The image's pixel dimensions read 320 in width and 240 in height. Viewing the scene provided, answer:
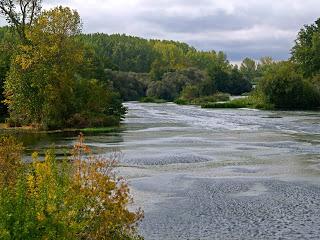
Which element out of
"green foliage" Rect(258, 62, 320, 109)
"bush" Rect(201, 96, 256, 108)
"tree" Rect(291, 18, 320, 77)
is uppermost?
"tree" Rect(291, 18, 320, 77)

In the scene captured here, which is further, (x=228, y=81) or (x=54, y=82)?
(x=228, y=81)

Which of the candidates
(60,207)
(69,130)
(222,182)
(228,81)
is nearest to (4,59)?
(69,130)

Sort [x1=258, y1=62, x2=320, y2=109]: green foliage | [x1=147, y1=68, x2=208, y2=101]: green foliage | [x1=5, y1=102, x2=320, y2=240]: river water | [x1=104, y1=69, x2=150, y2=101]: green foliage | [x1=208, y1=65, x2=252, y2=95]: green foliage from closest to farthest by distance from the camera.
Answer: [x1=5, y1=102, x2=320, y2=240]: river water < [x1=258, y1=62, x2=320, y2=109]: green foliage < [x1=104, y1=69, x2=150, y2=101]: green foliage < [x1=147, y1=68, x2=208, y2=101]: green foliage < [x1=208, y1=65, x2=252, y2=95]: green foliage

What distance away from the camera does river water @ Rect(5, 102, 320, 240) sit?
15008mm

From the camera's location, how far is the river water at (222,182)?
15.0m

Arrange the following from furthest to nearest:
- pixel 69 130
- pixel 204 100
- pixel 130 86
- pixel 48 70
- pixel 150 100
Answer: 1. pixel 130 86
2. pixel 150 100
3. pixel 204 100
4. pixel 48 70
5. pixel 69 130

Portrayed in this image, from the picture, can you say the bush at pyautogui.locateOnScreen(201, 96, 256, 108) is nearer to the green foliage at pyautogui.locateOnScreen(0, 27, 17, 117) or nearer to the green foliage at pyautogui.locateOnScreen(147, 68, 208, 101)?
the green foliage at pyautogui.locateOnScreen(0, 27, 17, 117)

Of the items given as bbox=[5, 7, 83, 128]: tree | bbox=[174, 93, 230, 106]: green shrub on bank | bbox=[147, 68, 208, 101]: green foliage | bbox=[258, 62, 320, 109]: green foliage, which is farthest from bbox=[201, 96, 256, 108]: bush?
bbox=[5, 7, 83, 128]: tree

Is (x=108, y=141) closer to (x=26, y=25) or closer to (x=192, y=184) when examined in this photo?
(x=192, y=184)

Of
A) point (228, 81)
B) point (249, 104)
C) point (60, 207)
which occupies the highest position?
point (228, 81)

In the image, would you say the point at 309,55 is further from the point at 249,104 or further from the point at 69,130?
the point at 69,130

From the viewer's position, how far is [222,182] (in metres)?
21.8

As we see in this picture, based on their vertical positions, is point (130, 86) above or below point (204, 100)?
above

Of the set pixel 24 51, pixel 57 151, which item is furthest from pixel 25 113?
pixel 57 151
